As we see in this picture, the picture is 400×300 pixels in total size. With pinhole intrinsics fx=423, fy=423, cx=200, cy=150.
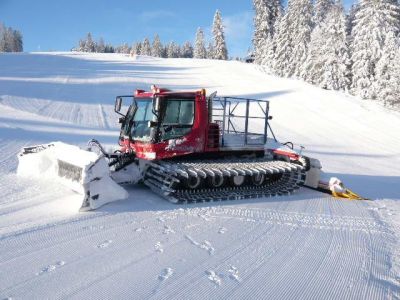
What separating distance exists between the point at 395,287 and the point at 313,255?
110 centimetres

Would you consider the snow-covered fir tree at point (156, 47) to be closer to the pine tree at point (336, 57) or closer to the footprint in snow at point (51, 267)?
the pine tree at point (336, 57)

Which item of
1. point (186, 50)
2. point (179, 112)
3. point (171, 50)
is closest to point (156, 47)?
point (171, 50)

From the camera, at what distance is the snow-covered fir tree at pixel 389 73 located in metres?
31.1

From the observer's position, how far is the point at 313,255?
5.76 meters

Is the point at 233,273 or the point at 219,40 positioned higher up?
the point at 219,40

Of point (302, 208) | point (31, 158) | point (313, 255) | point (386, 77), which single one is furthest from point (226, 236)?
point (386, 77)

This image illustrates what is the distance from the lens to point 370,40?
3594 cm

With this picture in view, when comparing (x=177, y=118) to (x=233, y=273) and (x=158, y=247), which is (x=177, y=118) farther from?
(x=233, y=273)

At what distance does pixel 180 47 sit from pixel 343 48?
88.4 m

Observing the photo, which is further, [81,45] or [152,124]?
[81,45]

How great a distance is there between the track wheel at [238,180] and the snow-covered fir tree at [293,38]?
127 feet

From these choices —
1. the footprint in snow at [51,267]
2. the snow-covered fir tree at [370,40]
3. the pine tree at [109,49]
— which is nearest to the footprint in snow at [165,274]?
the footprint in snow at [51,267]

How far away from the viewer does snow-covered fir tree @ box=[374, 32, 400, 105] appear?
31.1 metres

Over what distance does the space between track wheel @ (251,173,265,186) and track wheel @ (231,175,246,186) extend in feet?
1.07
